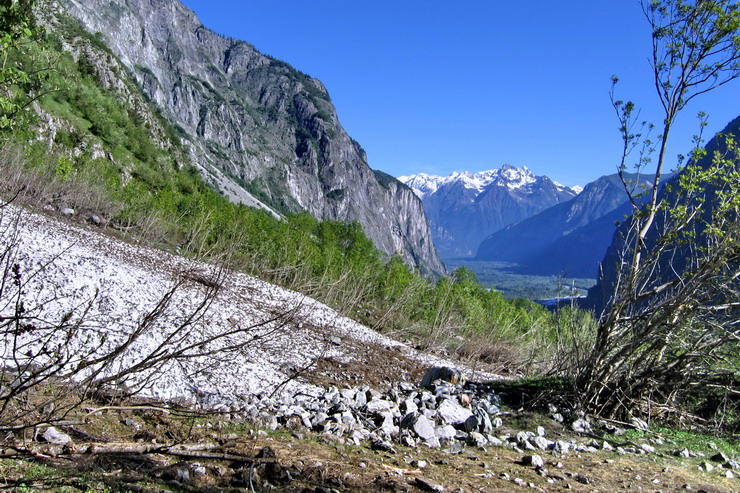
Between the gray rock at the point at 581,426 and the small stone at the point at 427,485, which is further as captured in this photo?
the gray rock at the point at 581,426

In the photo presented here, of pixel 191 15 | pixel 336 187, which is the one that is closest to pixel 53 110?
pixel 336 187

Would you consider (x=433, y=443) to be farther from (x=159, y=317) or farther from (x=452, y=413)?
(x=159, y=317)

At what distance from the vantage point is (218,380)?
25.8 feet

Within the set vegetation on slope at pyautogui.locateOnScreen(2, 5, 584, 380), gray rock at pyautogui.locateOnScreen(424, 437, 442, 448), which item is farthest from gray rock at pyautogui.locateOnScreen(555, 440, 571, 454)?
vegetation on slope at pyautogui.locateOnScreen(2, 5, 584, 380)

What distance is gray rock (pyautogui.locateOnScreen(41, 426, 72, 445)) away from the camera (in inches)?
171

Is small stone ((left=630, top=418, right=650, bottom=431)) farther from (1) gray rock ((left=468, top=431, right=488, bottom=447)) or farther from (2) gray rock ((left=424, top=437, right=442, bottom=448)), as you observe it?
(2) gray rock ((left=424, top=437, right=442, bottom=448))

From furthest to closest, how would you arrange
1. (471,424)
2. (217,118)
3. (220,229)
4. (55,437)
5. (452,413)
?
(217,118) < (220,229) < (452,413) < (471,424) < (55,437)

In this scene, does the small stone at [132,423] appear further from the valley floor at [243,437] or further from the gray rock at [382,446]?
the gray rock at [382,446]

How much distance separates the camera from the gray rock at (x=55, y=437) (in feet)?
14.2

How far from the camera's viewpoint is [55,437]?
4406 millimetres

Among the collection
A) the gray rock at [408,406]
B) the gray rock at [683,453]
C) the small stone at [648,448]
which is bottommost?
the gray rock at [408,406]

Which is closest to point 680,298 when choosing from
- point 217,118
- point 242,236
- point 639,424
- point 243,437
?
point 639,424

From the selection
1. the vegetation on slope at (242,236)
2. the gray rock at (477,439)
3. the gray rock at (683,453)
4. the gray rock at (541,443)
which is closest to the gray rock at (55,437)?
the vegetation on slope at (242,236)

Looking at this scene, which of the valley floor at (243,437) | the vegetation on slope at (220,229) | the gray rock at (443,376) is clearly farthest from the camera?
the vegetation on slope at (220,229)
